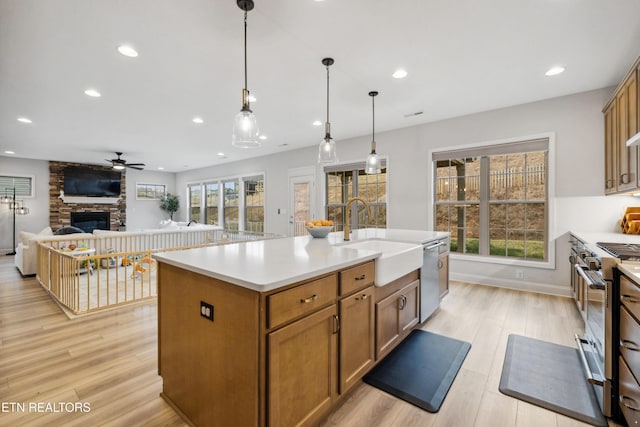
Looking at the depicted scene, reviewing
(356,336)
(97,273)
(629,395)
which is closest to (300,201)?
(97,273)

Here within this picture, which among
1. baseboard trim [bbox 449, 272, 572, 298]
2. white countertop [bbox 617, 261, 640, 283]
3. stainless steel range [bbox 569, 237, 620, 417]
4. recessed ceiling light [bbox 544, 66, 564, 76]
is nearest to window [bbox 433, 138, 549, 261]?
baseboard trim [bbox 449, 272, 572, 298]

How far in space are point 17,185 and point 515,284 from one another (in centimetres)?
1184

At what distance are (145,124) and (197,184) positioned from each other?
5294 millimetres

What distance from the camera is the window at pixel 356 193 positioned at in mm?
→ 5523

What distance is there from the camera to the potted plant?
10258 millimetres

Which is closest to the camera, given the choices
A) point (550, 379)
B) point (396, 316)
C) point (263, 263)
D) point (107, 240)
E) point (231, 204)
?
point (263, 263)

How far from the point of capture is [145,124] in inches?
187

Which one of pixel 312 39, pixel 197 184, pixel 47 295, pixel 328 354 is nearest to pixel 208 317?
pixel 328 354

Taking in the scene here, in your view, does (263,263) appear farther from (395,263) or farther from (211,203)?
(211,203)

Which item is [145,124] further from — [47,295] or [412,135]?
[412,135]

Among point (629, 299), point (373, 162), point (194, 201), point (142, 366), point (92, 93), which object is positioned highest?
point (92, 93)

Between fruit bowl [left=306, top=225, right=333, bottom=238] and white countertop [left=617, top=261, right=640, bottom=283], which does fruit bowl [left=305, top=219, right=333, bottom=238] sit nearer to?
fruit bowl [left=306, top=225, right=333, bottom=238]

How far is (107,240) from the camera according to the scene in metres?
5.17

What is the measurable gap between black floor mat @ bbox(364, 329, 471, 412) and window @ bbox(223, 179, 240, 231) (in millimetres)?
6929
